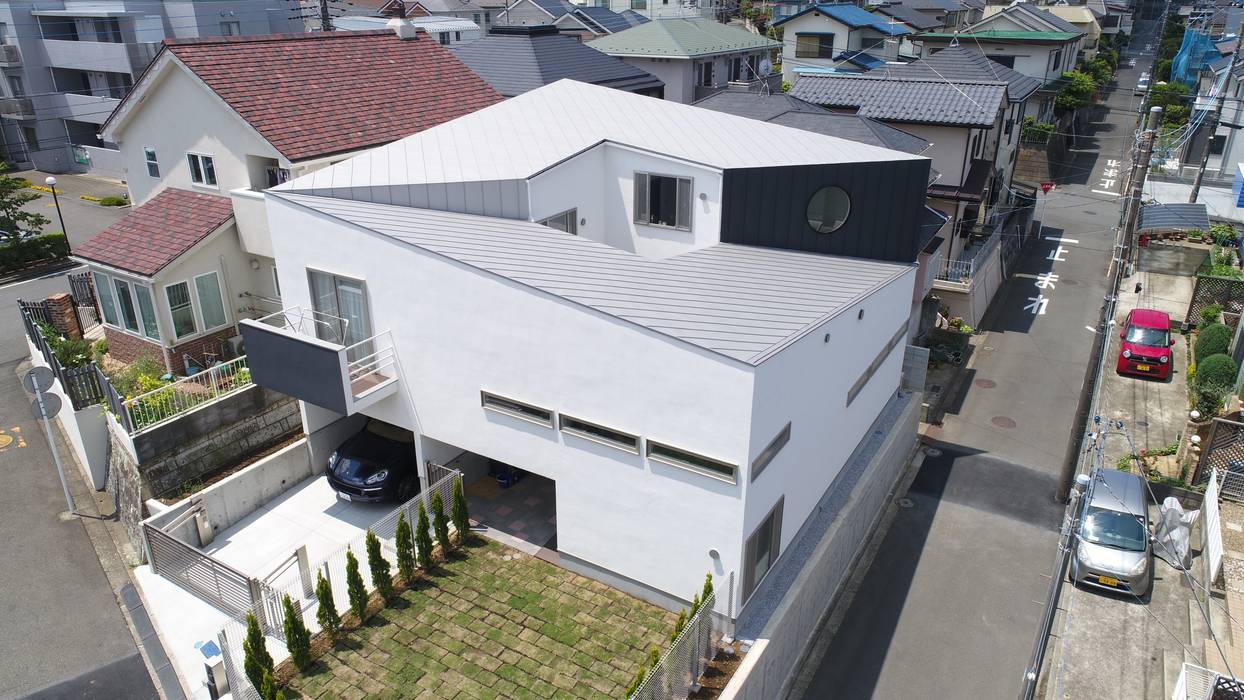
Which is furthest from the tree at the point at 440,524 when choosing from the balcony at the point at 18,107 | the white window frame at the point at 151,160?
the balcony at the point at 18,107

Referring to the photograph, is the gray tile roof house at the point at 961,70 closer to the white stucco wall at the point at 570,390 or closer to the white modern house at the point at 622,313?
the white modern house at the point at 622,313

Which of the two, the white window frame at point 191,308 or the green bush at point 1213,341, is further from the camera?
the green bush at point 1213,341

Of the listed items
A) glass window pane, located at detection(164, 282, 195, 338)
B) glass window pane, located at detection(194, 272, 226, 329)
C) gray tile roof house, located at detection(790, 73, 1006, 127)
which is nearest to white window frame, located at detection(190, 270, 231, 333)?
glass window pane, located at detection(194, 272, 226, 329)

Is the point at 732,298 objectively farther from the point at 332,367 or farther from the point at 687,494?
the point at 332,367

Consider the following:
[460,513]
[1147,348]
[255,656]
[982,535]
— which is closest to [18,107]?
[460,513]

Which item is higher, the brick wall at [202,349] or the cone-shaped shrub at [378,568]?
the brick wall at [202,349]

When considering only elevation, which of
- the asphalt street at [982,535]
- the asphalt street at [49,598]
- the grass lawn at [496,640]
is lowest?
the asphalt street at [982,535]

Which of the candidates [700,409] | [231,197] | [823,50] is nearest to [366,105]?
[231,197]
